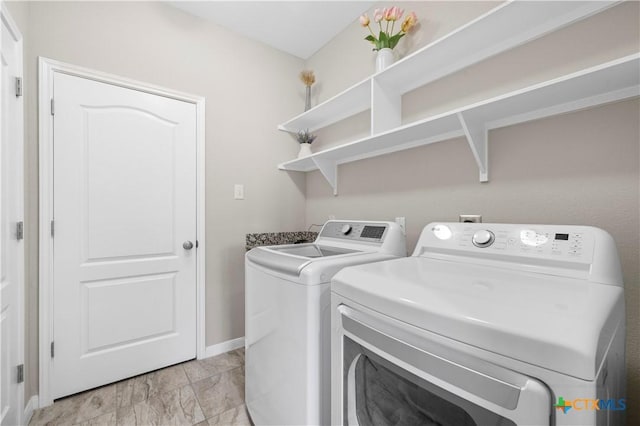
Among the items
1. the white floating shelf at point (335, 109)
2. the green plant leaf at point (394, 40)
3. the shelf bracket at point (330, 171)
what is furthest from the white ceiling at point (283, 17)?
the shelf bracket at point (330, 171)

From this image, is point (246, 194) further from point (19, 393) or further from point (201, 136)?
point (19, 393)

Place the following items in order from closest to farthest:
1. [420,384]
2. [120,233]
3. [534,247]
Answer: [420,384] → [534,247] → [120,233]

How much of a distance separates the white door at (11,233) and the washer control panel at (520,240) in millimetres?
1990

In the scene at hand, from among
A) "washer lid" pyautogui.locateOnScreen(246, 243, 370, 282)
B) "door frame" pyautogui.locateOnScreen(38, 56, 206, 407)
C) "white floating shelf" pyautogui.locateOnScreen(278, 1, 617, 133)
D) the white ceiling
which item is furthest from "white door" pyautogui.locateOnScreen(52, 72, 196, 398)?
"white floating shelf" pyautogui.locateOnScreen(278, 1, 617, 133)

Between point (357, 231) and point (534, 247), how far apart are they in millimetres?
860

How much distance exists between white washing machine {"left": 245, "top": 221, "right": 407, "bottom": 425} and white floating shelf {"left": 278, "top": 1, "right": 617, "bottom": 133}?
35.1 inches

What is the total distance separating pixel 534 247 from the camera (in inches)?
38.0

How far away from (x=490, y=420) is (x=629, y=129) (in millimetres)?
1149

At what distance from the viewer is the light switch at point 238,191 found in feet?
7.43

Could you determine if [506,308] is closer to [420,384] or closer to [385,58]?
[420,384]

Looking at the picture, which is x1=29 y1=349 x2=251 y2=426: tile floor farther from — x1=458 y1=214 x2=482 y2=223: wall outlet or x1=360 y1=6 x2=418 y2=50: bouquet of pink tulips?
x1=360 y1=6 x2=418 y2=50: bouquet of pink tulips

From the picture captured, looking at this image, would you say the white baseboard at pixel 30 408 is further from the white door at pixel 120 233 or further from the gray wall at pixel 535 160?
the gray wall at pixel 535 160

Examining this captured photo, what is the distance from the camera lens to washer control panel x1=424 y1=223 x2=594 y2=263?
89 centimetres

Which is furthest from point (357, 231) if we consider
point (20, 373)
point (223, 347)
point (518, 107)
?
point (20, 373)
